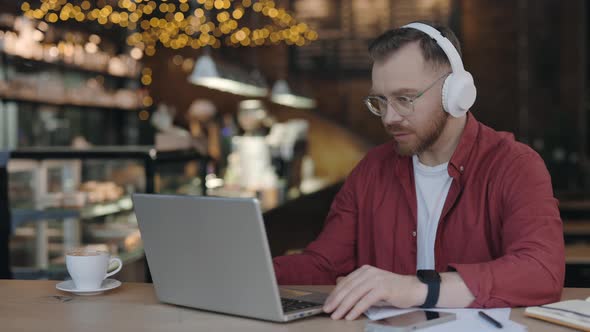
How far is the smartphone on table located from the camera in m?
1.42

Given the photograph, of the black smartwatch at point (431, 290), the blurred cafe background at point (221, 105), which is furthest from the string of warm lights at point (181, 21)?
the black smartwatch at point (431, 290)

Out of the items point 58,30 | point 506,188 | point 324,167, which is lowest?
point 324,167

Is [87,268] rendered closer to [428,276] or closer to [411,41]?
[428,276]

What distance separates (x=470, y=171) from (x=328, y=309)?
0.68m

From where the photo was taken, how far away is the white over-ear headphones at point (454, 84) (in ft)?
6.45

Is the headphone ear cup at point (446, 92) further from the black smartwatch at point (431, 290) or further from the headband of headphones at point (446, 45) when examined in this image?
the black smartwatch at point (431, 290)

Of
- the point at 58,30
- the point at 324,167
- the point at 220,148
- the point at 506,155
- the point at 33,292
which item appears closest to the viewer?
the point at 33,292

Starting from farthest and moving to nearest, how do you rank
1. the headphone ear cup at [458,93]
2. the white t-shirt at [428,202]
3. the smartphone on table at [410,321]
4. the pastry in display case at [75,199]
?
the pastry in display case at [75,199] → the white t-shirt at [428,202] → the headphone ear cup at [458,93] → the smartphone on table at [410,321]

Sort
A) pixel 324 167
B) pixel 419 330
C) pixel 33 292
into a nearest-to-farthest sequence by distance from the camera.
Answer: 1. pixel 419 330
2. pixel 33 292
3. pixel 324 167

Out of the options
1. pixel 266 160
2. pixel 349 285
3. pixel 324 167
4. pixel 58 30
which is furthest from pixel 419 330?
pixel 324 167

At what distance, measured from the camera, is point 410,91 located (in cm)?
198

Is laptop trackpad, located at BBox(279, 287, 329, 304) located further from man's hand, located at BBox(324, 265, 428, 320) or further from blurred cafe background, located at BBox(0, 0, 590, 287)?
blurred cafe background, located at BBox(0, 0, 590, 287)

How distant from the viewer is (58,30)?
7691 mm

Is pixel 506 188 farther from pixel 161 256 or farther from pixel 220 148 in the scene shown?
pixel 220 148
